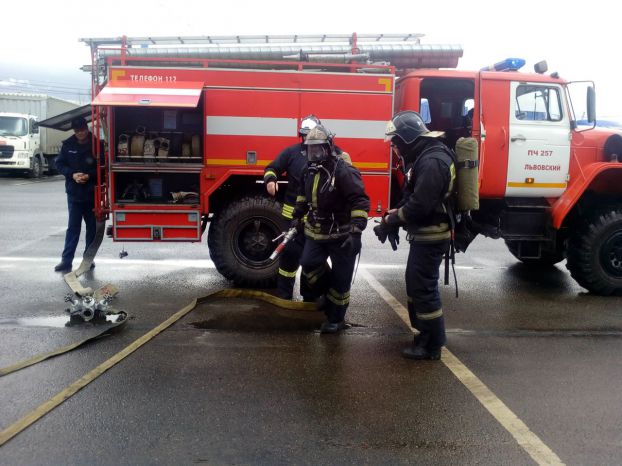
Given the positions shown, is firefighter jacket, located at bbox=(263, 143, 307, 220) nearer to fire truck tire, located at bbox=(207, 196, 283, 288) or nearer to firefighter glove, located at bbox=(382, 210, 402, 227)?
fire truck tire, located at bbox=(207, 196, 283, 288)

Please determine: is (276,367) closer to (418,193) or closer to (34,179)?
(418,193)

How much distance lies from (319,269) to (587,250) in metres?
3.13

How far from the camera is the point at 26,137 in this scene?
72.0ft

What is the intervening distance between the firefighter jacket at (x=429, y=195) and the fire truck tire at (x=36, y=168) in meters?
20.9

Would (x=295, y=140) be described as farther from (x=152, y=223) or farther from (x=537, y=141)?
(x=537, y=141)

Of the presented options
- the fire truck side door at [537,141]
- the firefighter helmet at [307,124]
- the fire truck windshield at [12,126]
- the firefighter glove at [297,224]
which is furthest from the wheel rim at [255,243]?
the fire truck windshield at [12,126]

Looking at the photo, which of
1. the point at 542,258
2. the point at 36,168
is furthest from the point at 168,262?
the point at 36,168

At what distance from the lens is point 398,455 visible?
329 centimetres

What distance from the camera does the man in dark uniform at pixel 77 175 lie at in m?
A: 7.30

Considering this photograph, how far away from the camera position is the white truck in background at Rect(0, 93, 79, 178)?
2175 centimetres

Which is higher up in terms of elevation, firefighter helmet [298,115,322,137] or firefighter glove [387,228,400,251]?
firefighter helmet [298,115,322,137]

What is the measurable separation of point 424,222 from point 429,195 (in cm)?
26

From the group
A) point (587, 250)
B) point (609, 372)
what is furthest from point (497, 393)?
point (587, 250)

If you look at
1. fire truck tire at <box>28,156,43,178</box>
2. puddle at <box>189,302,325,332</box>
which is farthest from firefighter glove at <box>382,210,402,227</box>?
fire truck tire at <box>28,156,43,178</box>
